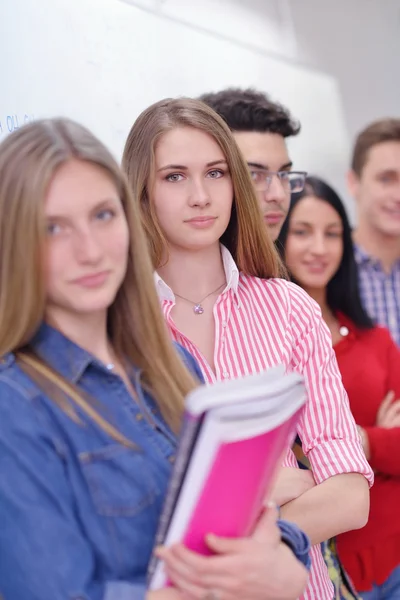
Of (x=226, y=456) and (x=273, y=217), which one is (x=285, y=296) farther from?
(x=226, y=456)

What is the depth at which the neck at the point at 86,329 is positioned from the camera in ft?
2.88

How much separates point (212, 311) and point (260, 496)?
51 centimetres

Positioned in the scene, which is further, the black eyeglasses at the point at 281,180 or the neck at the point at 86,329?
the black eyeglasses at the point at 281,180

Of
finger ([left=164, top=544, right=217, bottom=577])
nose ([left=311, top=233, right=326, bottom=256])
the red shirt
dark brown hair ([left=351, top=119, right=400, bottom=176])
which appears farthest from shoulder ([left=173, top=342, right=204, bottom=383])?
dark brown hair ([left=351, top=119, right=400, bottom=176])

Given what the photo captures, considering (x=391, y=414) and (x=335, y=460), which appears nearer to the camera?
(x=335, y=460)

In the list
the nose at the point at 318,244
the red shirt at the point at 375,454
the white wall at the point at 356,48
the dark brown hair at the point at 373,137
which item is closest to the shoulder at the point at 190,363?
the red shirt at the point at 375,454

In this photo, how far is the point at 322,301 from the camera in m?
1.92

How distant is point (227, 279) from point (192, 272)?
0.06 metres

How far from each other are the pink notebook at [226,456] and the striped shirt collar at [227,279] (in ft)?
1.54

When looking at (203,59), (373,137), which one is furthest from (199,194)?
(373,137)

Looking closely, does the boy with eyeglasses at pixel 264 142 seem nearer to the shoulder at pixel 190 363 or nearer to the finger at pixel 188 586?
the shoulder at pixel 190 363

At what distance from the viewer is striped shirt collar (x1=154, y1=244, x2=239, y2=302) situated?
1239 millimetres

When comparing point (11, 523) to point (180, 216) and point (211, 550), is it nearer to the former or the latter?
point (211, 550)

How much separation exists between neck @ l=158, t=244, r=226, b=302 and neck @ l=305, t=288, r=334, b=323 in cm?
65
